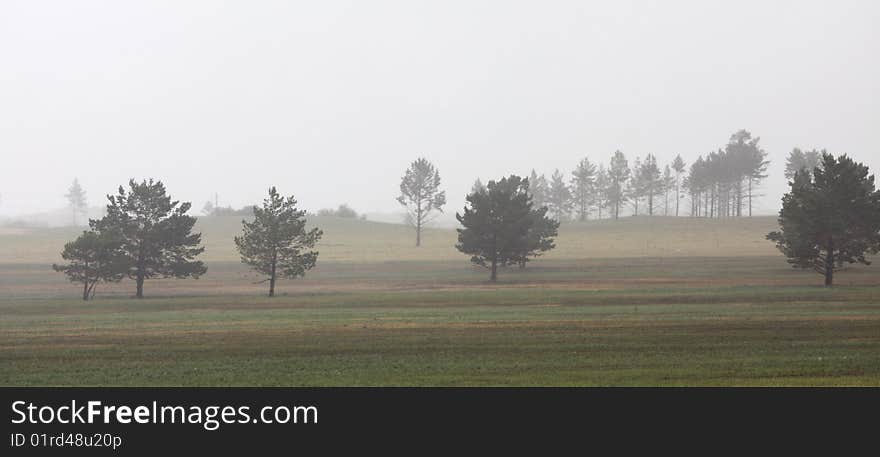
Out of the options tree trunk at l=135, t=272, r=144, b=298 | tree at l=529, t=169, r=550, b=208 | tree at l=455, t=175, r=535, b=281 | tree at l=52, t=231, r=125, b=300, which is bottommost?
tree trunk at l=135, t=272, r=144, b=298

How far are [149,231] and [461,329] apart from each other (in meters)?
34.1

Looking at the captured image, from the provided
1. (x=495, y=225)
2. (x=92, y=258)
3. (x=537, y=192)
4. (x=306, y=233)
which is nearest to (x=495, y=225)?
(x=495, y=225)

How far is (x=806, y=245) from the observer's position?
150 feet

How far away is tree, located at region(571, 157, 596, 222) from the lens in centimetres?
13625

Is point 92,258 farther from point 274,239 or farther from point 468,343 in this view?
point 468,343

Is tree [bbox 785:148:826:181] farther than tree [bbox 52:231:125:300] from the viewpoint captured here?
Yes

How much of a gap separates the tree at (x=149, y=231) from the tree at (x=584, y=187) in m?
93.8

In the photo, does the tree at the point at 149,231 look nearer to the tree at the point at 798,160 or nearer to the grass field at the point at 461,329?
the grass field at the point at 461,329

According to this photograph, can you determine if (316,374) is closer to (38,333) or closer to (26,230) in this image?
(38,333)

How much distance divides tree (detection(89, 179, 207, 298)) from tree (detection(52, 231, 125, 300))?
1.24 metres

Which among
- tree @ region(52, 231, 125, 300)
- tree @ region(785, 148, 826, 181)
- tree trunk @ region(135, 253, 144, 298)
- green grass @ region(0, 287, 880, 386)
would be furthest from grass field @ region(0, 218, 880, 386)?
tree @ region(785, 148, 826, 181)

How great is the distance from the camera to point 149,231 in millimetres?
51844

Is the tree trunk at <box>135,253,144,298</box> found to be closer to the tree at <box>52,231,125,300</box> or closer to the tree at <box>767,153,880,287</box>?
the tree at <box>52,231,125,300</box>

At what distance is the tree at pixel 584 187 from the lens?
13625cm
